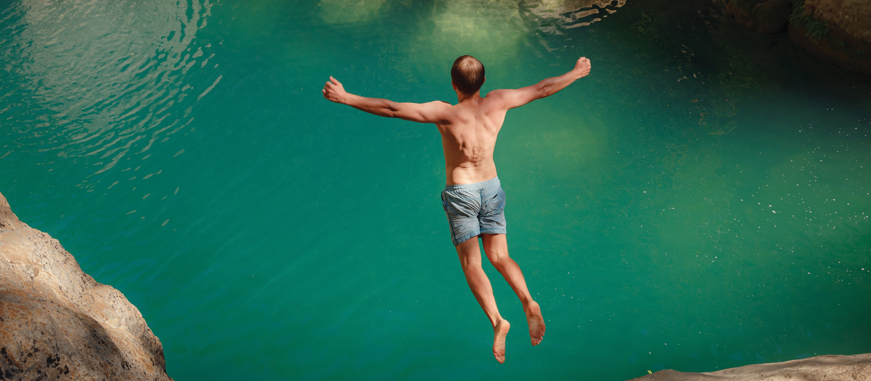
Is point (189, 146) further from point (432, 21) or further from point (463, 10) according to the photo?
point (463, 10)

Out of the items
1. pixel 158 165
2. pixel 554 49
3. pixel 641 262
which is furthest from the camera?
pixel 554 49

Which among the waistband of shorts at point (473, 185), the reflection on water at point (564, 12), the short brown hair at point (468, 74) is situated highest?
the short brown hair at point (468, 74)

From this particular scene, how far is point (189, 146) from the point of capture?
223 inches

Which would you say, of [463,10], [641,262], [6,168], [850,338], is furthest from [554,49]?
[6,168]

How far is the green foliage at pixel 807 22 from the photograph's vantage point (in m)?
6.88

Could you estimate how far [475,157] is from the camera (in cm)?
271

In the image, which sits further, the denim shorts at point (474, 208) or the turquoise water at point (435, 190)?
the turquoise water at point (435, 190)

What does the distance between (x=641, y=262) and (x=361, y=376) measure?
266 cm

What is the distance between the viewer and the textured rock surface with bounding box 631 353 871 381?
2.35 m

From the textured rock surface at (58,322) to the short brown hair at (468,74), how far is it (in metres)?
2.00

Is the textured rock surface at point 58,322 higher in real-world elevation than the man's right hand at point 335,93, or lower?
lower

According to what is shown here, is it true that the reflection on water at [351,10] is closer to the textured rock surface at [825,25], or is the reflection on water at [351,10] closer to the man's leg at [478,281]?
the man's leg at [478,281]

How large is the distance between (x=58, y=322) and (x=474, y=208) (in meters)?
2.02

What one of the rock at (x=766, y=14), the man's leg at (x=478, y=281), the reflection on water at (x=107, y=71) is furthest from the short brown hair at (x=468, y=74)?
the rock at (x=766, y=14)
